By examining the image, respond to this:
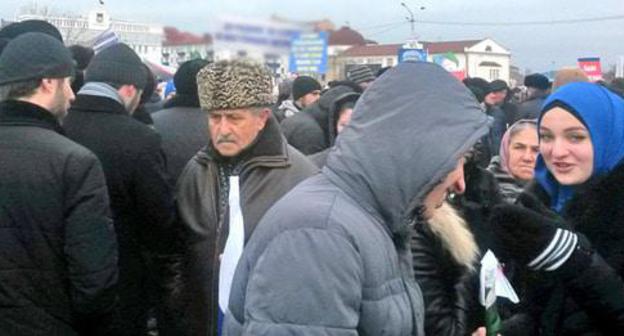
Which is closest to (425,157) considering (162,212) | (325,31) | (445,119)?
(445,119)

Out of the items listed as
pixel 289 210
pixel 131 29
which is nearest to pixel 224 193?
pixel 289 210

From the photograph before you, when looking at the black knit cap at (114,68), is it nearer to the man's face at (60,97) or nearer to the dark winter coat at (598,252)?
the man's face at (60,97)

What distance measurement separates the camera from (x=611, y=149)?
2.45 meters

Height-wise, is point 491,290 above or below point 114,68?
below

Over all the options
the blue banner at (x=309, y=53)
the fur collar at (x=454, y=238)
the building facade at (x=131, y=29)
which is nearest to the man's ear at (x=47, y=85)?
the fur collar at (x=454, y=238)

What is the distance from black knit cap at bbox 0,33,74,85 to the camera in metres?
3.04

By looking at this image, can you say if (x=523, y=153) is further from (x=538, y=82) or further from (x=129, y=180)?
(x=538, y=82)

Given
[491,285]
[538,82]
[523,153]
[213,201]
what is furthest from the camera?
[538,82]

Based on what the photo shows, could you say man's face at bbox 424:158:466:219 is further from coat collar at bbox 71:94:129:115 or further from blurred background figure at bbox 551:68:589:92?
blurred background figure at bbox 551:68:589:92

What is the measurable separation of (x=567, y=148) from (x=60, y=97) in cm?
192

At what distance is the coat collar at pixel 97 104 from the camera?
3.69 meters

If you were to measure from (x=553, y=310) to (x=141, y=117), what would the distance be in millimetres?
2926

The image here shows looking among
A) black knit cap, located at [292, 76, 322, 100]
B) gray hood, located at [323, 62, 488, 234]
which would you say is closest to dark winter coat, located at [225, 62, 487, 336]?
gray hood, located at [323, 62, 488, 234]

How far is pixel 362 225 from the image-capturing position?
1640 millimetres
